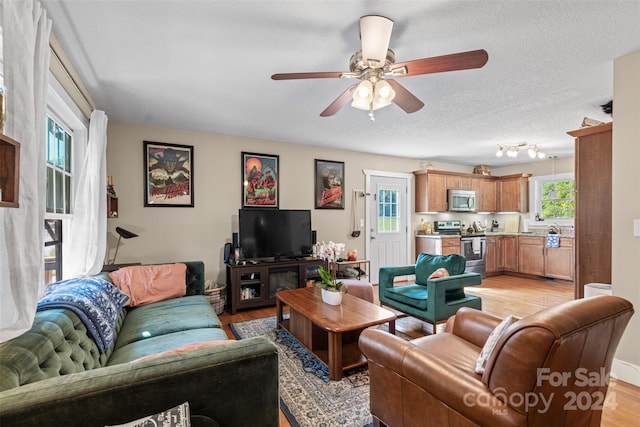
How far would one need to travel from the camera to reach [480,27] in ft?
5.92

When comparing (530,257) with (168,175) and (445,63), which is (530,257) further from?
(168,175)

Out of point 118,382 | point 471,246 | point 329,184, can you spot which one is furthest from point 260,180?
point 471,246

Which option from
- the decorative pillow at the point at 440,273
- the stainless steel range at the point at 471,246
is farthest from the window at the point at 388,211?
the decorative pillow at the point at 440,273

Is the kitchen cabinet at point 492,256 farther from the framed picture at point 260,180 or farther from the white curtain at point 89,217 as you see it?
the white curtain at point 89,217

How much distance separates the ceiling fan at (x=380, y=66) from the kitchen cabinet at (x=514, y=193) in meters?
5.58

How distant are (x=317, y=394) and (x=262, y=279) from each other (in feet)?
6.98

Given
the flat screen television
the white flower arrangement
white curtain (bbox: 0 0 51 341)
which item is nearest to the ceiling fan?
white curtain (bbox: 0 0 51 341)

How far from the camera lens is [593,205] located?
269 cm

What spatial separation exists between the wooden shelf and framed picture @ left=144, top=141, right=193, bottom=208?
9.74ft

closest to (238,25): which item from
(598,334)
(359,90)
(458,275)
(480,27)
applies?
(359,90)

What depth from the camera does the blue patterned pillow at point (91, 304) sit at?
163 cm

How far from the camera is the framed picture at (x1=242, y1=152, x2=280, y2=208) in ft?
14.2

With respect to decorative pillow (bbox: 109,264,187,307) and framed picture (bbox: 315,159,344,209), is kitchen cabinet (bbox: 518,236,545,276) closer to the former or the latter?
framed picture (bbox: 315,159,344,209)

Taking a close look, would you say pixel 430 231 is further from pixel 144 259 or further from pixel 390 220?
pixel 144 259
